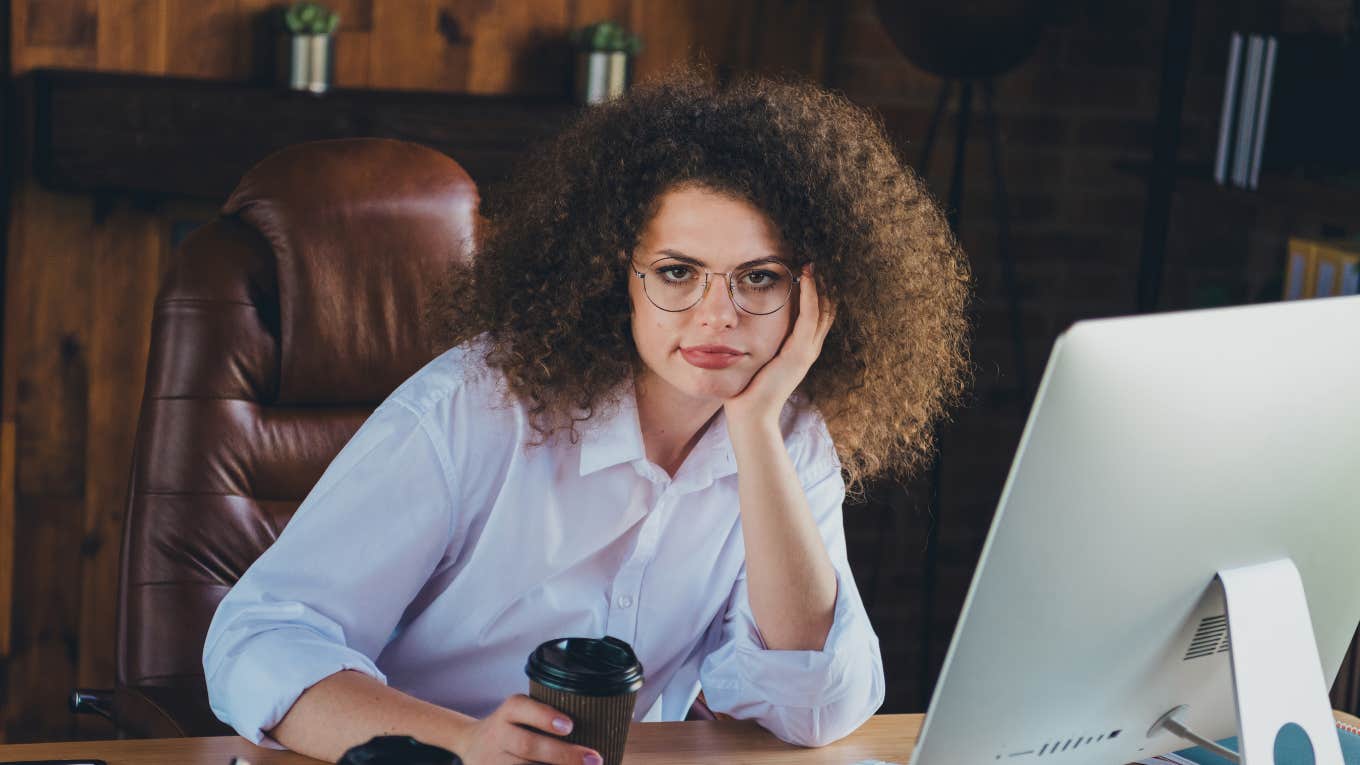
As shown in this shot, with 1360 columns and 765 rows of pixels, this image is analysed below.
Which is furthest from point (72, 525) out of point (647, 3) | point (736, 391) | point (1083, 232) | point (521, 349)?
point (1083, 232)

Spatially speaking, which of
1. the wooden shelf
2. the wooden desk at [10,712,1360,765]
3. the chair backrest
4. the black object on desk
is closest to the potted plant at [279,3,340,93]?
the wooden shelf

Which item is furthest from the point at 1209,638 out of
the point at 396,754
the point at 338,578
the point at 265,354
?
the point at 265,354

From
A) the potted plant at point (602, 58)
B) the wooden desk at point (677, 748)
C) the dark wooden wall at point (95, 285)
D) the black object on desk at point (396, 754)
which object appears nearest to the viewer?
the black object on desk at point (396, 754)

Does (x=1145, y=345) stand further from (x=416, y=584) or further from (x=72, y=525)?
(x=72, y=525)

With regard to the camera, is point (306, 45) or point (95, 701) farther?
point (306, 45)

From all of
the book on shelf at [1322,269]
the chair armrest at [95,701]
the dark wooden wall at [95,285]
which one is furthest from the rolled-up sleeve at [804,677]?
the dark wooden wall at [95,285]

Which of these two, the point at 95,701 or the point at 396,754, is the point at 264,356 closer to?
the point at 95,701

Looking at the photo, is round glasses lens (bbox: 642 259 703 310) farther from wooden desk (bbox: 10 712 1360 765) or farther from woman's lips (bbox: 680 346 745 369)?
wooden desk (bbox: 10 712 1360 765)

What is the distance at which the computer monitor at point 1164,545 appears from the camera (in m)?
0.90

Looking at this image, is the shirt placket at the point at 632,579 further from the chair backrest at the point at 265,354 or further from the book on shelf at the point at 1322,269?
the book on shelf at the point at 1322,269

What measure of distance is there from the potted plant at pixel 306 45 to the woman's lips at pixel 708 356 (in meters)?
1.37

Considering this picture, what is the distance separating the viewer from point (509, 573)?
4.59 feet

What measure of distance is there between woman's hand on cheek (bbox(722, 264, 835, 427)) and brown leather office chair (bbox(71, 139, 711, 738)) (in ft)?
1.32

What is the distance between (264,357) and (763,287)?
626mm
